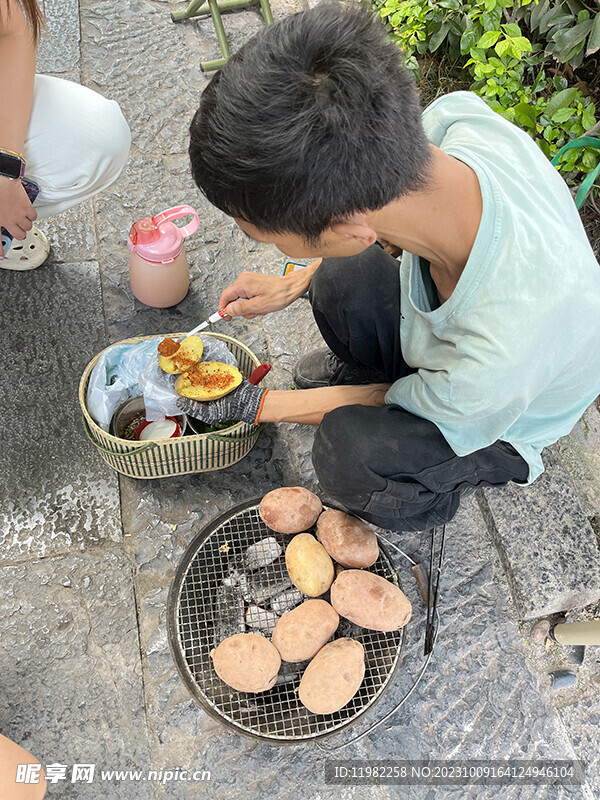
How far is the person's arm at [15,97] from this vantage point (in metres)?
1.92

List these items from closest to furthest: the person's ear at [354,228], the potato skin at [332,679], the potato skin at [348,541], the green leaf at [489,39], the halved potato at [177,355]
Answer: the person's ear at [354,228] < the potato skin at [332,679] < the potato skin at [348,541] < the halved potato at [177,355] < the green leaf at [489,39]

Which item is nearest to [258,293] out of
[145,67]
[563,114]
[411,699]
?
[563,114]

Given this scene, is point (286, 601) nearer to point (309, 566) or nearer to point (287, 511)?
point (309, 566)

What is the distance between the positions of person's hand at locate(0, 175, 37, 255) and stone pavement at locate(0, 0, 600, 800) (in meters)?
0.52

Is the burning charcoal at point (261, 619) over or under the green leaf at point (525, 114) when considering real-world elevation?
under

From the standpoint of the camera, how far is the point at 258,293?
86.6 inches

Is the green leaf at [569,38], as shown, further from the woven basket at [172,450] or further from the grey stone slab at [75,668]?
the grey stone slab at [75,668]

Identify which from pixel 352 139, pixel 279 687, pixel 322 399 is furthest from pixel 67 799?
pixel 352 139

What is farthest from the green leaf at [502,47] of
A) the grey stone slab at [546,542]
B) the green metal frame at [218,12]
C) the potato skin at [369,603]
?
the potato skin at [369,603]

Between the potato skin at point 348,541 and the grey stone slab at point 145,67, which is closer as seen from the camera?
the potato skin at point 348,541

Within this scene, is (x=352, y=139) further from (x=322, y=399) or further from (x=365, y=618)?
(x=365, y=618)

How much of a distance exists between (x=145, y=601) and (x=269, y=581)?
42 cm

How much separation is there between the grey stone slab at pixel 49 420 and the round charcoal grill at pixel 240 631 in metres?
0.39

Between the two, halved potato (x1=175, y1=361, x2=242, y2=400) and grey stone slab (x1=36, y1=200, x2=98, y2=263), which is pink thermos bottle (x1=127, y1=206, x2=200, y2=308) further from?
halved potato (x1=175, y1=361, x2=242, y2=400)
